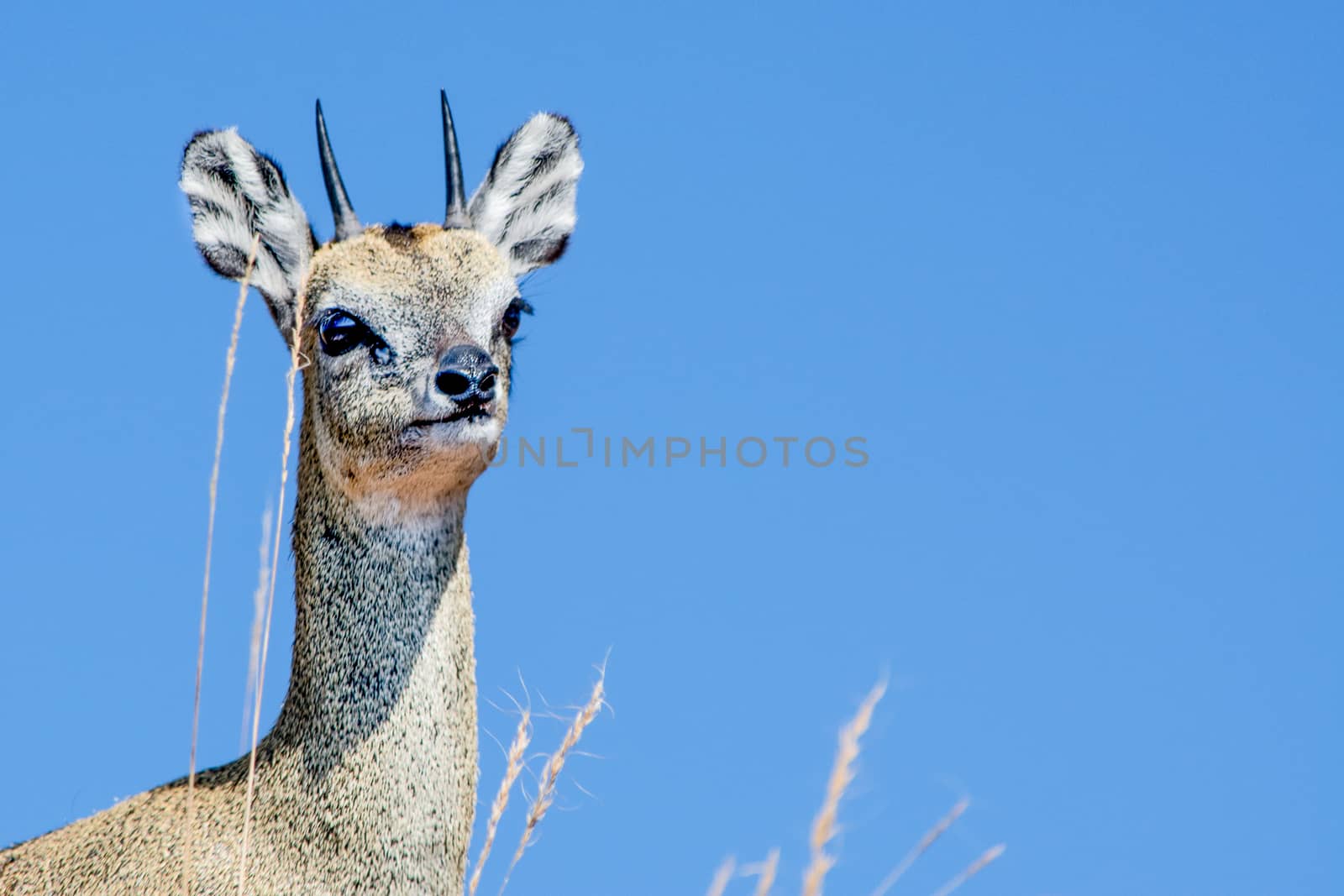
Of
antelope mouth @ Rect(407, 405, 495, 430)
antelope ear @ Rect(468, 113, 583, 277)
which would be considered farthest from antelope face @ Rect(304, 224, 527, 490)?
antelope ear @ Rect(468, 113, 583, 277)

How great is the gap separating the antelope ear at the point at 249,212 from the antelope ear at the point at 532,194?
82cm

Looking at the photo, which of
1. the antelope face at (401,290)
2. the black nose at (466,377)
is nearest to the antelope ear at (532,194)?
the antelope face at (401,290)

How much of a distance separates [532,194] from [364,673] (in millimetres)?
2773

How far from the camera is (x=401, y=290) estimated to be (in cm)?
588

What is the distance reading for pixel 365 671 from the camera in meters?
5.27

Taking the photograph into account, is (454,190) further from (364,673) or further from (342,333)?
(364,673)

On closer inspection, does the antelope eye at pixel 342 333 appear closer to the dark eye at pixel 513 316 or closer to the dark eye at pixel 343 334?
the dark eye at pixel 343 334

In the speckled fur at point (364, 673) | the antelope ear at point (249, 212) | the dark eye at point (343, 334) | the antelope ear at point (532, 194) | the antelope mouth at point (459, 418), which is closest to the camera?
the speckled fur at point (364, 673)

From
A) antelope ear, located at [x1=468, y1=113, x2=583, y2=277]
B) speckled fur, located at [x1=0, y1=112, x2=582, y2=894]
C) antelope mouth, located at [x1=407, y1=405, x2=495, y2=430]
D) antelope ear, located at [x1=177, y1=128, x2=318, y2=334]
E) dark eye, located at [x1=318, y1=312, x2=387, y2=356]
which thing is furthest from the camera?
antelope ear, located at [x1=468, y1=113, x2=583, y2=277]

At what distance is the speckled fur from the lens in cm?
505

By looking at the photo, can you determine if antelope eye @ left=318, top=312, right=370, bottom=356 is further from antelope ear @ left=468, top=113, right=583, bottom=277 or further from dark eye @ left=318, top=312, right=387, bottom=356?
antelope ear @ left=468, top=113, right=583, bottom=277

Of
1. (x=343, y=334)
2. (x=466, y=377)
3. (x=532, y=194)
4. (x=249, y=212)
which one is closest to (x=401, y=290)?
(x=343, y=334)

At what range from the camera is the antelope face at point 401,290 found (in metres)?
5.46

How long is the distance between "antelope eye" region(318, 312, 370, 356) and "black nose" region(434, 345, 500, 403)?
0.44m
